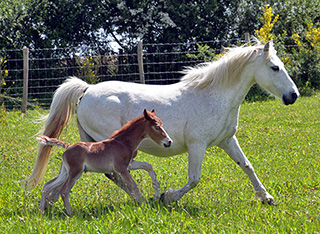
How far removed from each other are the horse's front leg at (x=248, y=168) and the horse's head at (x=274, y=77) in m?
0.85

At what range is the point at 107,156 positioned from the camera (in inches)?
193

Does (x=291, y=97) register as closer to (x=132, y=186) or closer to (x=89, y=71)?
(x=132, y=186)

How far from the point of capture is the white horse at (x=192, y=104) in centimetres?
557

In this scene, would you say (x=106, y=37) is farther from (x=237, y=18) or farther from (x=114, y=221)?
(x=114, y=221)

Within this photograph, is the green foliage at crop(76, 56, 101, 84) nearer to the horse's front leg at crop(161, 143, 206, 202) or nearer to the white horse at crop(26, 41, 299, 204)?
the white horse at crop(26, 41, 299, 204)

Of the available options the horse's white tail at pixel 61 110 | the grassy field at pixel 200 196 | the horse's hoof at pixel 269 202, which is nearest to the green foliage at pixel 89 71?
the grassy field at pixel 200 196

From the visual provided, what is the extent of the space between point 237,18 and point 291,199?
1608 cm

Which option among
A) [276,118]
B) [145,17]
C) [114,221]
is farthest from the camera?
[145,17]

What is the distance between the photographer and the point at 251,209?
5.00 m

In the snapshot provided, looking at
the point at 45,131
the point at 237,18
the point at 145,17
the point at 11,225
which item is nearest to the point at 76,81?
the point at 45,131

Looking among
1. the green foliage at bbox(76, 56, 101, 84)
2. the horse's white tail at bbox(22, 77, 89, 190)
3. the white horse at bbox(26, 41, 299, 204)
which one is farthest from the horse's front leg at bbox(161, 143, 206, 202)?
the green foliage at bbox(76, 56, 101, 84)

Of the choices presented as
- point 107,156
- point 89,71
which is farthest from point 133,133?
point 89,71

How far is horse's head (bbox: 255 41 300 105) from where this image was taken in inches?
217

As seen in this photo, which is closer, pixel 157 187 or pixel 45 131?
pixel 157 187
